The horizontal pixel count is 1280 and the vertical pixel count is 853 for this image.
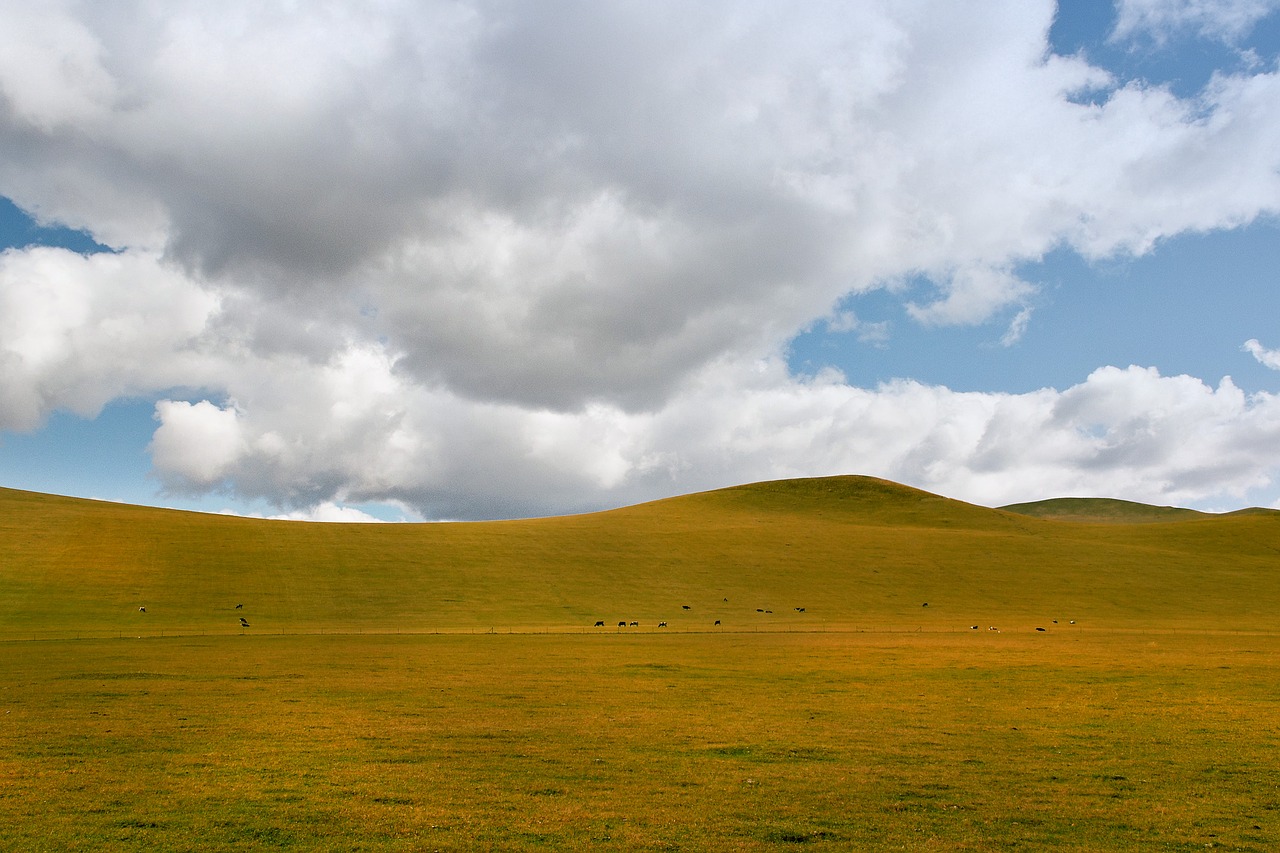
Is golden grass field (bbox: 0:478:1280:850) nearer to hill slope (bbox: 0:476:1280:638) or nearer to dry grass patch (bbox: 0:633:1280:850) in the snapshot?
dry grass patch (bbox: 0:633:1280:850)

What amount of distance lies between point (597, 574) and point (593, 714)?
67606 millimetres

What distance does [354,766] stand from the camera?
17.0 meters

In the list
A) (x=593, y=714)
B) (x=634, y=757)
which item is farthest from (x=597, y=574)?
(x=634, y=757)

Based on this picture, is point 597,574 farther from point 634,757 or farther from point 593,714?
point 634,757

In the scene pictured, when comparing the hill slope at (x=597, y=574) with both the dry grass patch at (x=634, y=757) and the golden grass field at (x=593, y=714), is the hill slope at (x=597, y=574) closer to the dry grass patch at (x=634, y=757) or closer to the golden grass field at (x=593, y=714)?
the golden grass field at (x=593, y=714)

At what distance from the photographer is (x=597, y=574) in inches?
3585

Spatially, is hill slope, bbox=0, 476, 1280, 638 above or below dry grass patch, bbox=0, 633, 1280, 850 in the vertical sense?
A: above

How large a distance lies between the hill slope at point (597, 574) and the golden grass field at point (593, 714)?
0.74m

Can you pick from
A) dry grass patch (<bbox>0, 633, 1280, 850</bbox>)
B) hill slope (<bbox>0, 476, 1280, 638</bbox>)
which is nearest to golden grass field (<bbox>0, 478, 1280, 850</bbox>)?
dry grass patch (<bbox>0, 633, 1280, 850</bbox>)

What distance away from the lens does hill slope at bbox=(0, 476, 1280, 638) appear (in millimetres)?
69938

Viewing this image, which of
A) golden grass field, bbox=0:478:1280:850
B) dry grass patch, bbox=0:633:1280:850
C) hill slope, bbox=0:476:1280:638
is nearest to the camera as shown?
dry grass patch, bbox=0:633:1280:850

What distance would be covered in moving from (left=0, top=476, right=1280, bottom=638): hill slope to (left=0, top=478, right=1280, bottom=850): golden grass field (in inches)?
29.1

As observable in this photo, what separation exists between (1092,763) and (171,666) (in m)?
36.1

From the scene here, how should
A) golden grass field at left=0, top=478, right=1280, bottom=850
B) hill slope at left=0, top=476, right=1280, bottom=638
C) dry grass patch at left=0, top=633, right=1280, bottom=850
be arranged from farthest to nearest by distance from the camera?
hill slope at left=0, top=476, right=1280, bottom=638 → golden grass field at left=0, top=478, right=1280, bottom=850 → dry grass patch at left=0, top=633, right=1280, bottom=850
